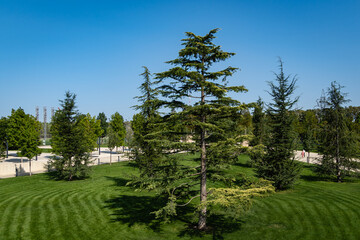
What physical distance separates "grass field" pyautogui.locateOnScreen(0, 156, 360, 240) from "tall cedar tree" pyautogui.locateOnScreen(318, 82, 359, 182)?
3.40 metres

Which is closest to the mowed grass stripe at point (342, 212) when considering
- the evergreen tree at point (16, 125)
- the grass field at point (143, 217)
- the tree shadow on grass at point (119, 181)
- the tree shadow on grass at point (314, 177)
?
the grass field at point (143, 217)

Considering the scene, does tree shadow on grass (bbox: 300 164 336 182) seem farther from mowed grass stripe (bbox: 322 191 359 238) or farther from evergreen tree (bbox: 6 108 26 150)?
evergreen tree (bbox: 6 108 26 150)

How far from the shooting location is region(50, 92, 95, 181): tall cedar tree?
23.5 meters

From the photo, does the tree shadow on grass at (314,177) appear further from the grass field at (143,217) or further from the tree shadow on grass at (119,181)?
the tree shadow on grass at (119,181)

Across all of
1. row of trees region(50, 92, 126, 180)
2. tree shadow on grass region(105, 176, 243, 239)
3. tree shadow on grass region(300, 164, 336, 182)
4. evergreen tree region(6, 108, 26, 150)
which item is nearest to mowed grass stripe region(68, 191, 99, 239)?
tree shadow on grass region(105, 176, 243, 239)

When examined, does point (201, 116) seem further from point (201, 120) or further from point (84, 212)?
point (84, 212)

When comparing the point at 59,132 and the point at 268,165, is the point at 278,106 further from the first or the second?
the point at 59,132

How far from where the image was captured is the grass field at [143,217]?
448 inches

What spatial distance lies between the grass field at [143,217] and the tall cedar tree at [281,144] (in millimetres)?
1424

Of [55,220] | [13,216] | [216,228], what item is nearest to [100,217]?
[55,220]

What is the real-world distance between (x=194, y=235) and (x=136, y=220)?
12.8ft

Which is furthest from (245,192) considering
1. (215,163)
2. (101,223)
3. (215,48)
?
(101,223)

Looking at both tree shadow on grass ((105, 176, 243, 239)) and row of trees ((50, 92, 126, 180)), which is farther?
row of trees ((50, 92, 126, 180))

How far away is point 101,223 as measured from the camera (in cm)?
1285
